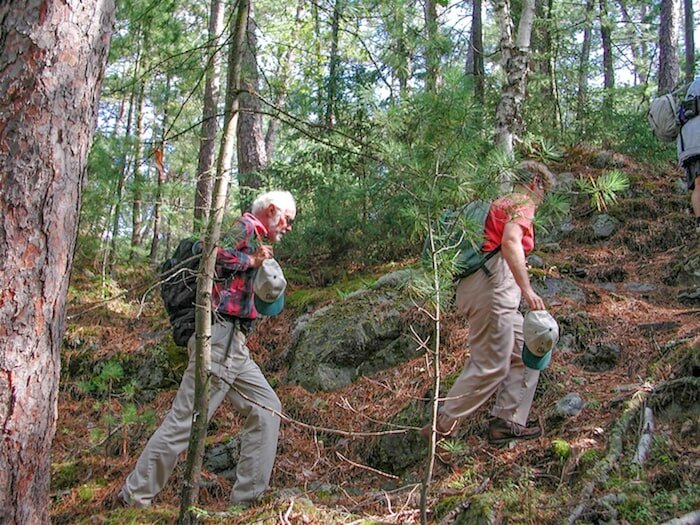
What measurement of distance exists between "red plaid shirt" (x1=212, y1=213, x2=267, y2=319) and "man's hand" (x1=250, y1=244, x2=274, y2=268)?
0.11 feet

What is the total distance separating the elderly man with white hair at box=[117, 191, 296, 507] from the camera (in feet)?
13.3

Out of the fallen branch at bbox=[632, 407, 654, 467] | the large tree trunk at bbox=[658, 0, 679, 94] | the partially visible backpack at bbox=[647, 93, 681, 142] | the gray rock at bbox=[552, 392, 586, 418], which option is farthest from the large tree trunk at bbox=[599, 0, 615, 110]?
the fallen branch at bbox=[632, 407, 654, 467]

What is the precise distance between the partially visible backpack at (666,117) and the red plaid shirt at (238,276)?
3.02 meters

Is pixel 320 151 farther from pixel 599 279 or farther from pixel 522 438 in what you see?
pixel 522 438

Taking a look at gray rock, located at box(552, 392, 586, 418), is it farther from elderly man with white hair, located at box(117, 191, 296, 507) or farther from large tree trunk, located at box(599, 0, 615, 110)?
large tree trunk, located at box(599, 0, 615, 110)

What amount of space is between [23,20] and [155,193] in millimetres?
6595

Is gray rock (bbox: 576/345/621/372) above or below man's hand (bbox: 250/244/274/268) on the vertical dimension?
below

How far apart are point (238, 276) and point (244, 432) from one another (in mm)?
1112

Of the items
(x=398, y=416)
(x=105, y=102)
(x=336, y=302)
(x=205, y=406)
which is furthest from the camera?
(x=105, y=102)

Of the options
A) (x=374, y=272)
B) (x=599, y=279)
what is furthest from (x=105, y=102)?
(x=599, y=279)

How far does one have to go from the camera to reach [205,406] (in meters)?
3.29

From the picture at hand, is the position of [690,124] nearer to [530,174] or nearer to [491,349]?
[530,174]

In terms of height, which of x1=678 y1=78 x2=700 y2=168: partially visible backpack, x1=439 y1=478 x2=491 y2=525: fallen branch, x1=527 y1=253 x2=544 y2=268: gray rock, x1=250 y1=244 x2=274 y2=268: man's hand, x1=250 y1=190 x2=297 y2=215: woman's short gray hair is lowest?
x1=439 y1=478 x2=491 y2=525: fallen branch

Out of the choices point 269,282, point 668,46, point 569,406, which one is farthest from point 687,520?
point 668,46
